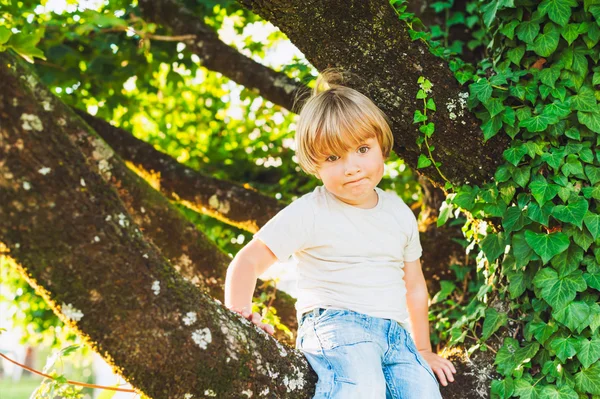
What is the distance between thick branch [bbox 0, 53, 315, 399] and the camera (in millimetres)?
1519

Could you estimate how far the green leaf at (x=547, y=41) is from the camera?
7.66ft

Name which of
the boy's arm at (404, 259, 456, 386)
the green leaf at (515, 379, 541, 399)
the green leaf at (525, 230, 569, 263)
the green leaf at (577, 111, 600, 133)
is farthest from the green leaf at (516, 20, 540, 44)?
the green leaf at (515, 379, 541, 399)

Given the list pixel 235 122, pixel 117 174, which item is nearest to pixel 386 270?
pixel 117 174

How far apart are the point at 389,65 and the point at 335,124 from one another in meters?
0.31

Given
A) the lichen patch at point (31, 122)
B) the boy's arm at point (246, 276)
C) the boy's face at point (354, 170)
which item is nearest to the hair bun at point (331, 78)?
the boy's face at point (354, 170)

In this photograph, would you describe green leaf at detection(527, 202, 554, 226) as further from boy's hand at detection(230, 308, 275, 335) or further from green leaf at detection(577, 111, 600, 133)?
boy's hand at detection(230, 308, 275, 335)

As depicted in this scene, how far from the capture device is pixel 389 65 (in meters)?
2.46

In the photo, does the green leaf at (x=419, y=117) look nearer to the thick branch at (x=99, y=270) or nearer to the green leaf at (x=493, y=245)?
the green leaf at (x=493, y=245)

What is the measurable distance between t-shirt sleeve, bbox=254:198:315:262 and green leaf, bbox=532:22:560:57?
0.97m

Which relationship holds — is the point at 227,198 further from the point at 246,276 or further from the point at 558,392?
the point at 558,392

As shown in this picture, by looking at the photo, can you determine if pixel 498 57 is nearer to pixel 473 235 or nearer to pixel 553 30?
pixel 553 30

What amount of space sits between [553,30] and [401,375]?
129 cm

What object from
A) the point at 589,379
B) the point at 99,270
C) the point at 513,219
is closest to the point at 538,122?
the point at 513,219

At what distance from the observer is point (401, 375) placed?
223cm
